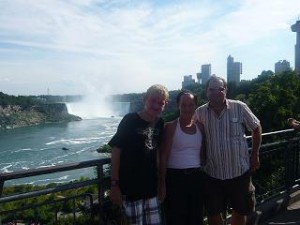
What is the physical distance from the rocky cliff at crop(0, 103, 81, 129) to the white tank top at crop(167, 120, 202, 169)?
6089 inches

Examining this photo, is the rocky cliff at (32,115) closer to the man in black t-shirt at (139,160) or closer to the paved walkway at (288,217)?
the paved walkway at (288,217)

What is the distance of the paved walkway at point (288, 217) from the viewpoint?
553 cm

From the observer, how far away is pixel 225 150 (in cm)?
399

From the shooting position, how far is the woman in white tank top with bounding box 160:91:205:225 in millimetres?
3764

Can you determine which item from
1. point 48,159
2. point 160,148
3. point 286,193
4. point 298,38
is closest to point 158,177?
point 160,148

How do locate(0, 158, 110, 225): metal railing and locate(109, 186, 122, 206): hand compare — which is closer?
locate(0, 158, 110, 225): metal railing

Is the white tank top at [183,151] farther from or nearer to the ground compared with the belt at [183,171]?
farther from the ground

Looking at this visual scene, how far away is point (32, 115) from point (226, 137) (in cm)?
17291

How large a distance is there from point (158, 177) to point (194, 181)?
1.23 ft

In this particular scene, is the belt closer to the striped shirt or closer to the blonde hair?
the striped shirt

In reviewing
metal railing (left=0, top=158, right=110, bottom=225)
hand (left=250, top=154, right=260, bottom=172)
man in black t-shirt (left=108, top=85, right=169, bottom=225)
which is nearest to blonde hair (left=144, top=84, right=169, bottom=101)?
man in black t-shirt (left=108, top=85, right=169, bottom=225)

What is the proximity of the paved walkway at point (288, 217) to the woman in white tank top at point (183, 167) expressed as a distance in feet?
6.97

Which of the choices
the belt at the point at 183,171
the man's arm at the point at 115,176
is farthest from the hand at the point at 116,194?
the belt at the point at 183,171

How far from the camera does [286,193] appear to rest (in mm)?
Answer: 6402
